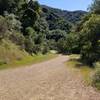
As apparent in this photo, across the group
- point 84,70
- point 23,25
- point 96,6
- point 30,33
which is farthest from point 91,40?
point 23,25

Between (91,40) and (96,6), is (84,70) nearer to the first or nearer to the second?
(91,40)

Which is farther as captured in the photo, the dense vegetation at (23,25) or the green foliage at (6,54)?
the dense vegetation at (23,25)

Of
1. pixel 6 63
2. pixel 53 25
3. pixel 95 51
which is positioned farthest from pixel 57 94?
pixel 53 25

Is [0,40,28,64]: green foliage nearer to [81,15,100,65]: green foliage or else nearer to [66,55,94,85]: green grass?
[66,55,94,85]: green grass

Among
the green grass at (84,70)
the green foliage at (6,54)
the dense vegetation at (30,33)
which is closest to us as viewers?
the green grass at (84,70)

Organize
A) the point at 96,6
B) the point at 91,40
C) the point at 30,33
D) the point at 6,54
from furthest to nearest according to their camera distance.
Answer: the point at 30,33 < the point at 96,6 < the point at 91,40 < the point at 6,54

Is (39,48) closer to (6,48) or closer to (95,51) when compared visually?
(6,48)

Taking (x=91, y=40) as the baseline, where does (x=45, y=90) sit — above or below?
above

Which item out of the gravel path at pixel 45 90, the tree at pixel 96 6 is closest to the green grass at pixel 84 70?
the gravel path at pixel 45 90

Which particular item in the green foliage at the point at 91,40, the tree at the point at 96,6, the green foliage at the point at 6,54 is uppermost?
the tree at the point at 96,6

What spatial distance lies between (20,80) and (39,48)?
48321 millimetres

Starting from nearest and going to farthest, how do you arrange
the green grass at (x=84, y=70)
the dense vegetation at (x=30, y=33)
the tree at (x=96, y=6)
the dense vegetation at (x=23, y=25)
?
the green grass at (x=84, y=70), the dense vegetation at (x=30, y=33), the dense vegetation at (x=23, y=25), the tree at (x=96, y=6)

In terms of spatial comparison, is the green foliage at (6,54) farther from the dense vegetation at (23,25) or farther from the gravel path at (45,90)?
the gravel path at (45,90)

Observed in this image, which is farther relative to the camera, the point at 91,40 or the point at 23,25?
the point at 23,25
